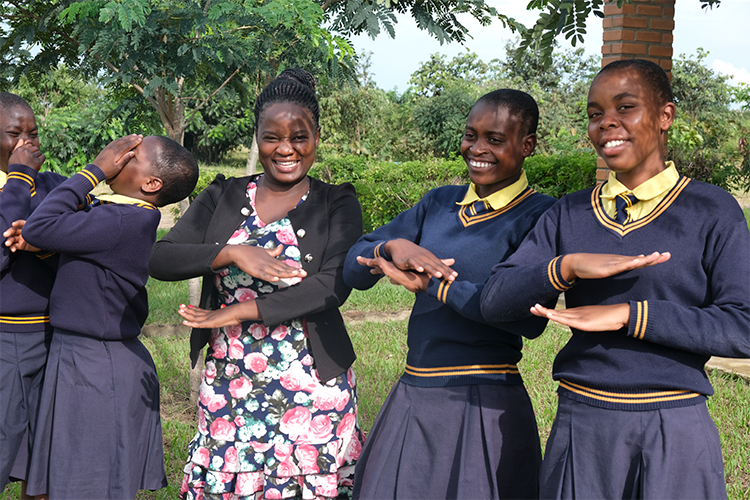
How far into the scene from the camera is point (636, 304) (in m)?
1.66

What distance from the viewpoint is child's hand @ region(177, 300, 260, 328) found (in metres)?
2.29

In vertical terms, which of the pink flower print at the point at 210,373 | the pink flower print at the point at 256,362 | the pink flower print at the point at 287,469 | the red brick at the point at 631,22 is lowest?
the pink flower print at the point at 287,469

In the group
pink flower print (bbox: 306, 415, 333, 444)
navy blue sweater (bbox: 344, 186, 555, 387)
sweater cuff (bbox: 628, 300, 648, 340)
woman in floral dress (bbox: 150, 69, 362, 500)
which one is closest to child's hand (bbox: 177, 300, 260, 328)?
woman in floral dress (bbox: 150, 69, 362, 500)

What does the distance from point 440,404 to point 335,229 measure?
30.2 inches

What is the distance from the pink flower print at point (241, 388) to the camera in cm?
243

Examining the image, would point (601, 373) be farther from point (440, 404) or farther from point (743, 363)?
point (743, 363)

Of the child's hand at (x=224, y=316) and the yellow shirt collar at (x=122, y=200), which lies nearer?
the child's hand at (x=224, y=316)

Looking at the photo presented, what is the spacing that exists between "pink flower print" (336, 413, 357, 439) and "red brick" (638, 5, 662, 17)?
5.55 meters

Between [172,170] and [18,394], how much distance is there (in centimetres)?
113

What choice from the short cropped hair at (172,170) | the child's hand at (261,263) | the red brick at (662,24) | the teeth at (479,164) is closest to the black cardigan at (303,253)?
the child's hand at (261,263)

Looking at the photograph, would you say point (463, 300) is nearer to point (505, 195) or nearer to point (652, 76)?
point (505, 195)

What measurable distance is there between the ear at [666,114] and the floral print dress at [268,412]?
1291 millimetres

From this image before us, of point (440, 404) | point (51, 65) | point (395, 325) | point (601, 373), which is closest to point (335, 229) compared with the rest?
point (440, 404)

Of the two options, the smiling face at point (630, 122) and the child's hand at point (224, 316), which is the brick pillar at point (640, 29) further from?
the child's hand at point (224, 316)
